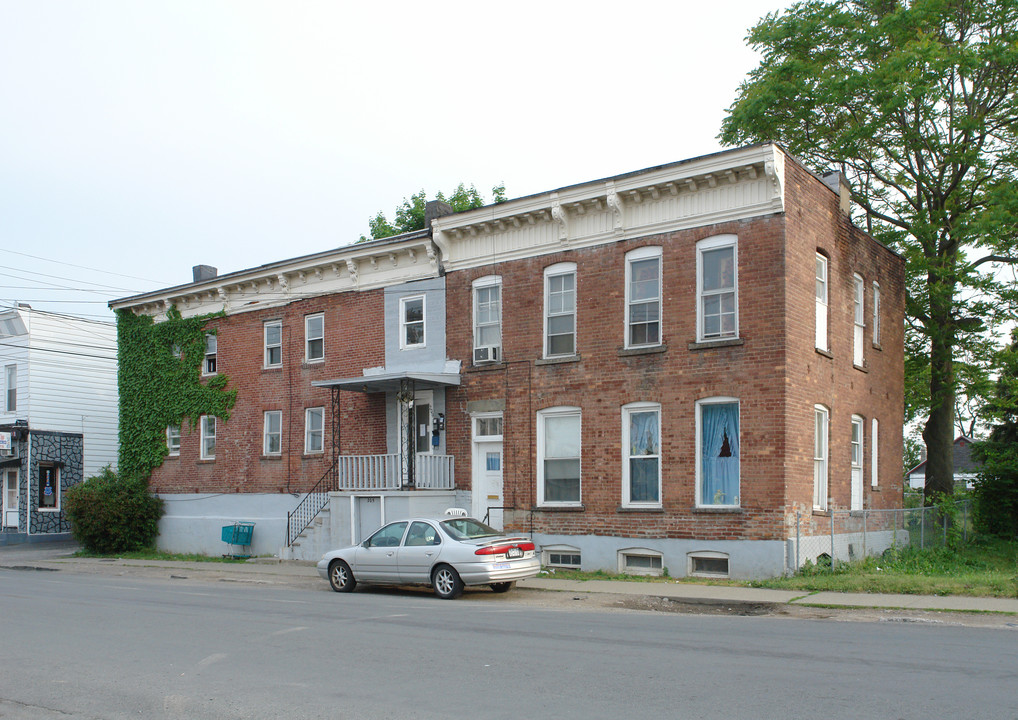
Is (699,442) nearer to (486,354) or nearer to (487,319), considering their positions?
(486,354)

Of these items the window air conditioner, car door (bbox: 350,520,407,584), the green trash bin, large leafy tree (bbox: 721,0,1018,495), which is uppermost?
large leafy tree (bbox: 721,0,1018,495)

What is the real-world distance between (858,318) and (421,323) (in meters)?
10.8

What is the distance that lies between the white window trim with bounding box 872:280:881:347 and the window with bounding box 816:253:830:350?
3.74 meters

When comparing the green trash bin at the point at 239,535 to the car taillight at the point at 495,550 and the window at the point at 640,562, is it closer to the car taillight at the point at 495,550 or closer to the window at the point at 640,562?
the window at the point at 640,562

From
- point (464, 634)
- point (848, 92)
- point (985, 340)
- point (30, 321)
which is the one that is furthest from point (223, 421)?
point (985, 340)

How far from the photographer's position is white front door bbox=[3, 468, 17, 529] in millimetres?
35031

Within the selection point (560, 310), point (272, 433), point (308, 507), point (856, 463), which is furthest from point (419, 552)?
point (272, 433)

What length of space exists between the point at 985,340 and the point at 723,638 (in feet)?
64.8

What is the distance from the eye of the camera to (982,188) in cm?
2773

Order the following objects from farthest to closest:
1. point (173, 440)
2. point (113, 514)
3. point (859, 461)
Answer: point (173, 440), point (113, 514), point (859, 461)

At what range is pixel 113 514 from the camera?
2917 cm

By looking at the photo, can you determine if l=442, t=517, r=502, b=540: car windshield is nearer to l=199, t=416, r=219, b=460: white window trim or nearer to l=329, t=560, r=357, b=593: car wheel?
l=329, t=560, r=357, b=593: car wheel

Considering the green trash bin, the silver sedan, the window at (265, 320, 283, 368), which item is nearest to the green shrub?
the green trash bin

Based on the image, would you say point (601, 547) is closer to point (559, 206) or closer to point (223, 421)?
point (559, 206)
